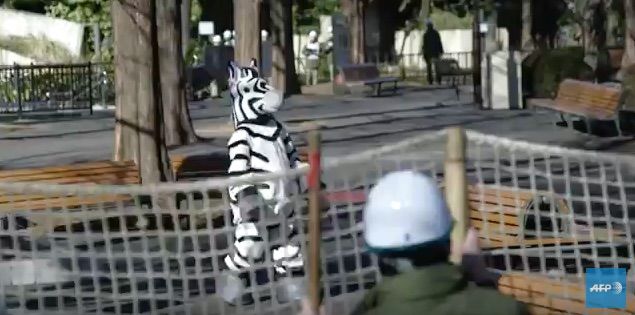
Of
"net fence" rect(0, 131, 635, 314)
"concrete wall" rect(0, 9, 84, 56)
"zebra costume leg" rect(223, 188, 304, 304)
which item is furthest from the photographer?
"concrete wall" rect(0, 9, 84, 56)

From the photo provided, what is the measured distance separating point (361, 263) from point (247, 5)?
64.8 feet

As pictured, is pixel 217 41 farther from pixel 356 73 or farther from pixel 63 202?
pixel 63 202

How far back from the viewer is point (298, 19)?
204 ft

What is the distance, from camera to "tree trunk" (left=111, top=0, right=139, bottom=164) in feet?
49.3

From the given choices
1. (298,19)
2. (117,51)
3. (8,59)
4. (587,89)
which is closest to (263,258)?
(117,51)

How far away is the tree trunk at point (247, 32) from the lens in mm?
26270

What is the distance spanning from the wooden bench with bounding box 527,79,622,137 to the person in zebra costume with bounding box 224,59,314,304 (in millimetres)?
11735

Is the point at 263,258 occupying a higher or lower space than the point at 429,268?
lower

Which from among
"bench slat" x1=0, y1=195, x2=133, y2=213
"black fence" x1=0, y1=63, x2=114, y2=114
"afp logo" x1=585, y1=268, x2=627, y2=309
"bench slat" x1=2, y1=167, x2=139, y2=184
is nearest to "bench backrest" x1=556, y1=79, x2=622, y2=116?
"bench slat" x1=2, y1=167, x2=139, y2=184

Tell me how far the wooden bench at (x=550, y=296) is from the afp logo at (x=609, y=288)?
0.06m

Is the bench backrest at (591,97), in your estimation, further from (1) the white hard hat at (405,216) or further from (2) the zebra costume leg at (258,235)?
(1) the white hard hat at (405,216)

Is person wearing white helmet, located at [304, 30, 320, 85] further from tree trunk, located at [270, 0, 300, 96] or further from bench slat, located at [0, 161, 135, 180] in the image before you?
bench slat, located at [0, 161, 135, 180]

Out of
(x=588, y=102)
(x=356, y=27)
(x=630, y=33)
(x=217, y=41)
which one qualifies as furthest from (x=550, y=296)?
(x=356, y=27)

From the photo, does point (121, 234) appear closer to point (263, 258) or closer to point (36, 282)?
point (36, 282)
